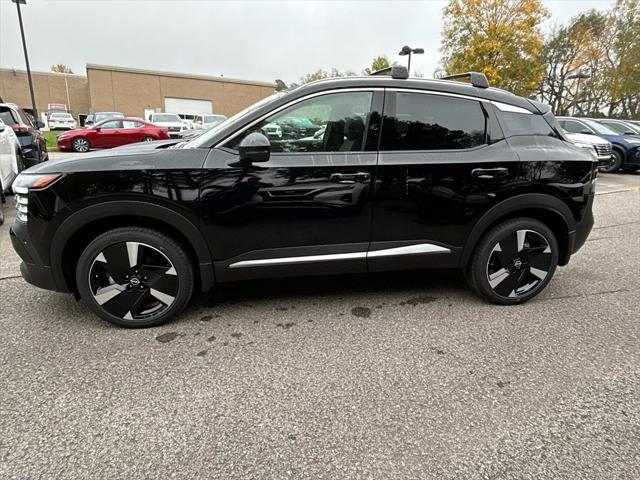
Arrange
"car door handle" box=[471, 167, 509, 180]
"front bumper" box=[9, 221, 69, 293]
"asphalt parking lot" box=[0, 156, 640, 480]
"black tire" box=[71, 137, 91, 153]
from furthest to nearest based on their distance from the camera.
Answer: "black tire" box=[71, 137, 91, 153], "car door handle" box=[471, 167, 509, 180], "front bumper" box=[9, 221, 69, 293], "asphalt parking lot" box=[0, 156, 640, 480]

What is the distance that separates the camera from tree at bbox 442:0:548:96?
72.7ft

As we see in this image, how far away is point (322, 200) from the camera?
2934mm

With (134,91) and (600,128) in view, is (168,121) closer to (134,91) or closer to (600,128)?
(600,128)

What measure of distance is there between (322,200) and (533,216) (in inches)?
70.6

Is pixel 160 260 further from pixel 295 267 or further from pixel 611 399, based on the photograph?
pixel 611 399

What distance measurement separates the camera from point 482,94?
3223mm

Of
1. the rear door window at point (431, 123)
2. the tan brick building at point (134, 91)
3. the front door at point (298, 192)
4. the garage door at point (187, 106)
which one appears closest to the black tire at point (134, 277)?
the front door at point (298, 192)

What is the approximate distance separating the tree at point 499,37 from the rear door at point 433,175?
22.1m

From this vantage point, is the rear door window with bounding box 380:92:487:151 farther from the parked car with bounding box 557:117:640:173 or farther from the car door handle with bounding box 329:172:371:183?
the parked car with bounding box 557:117:640:173

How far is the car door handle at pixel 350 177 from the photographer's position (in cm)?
291

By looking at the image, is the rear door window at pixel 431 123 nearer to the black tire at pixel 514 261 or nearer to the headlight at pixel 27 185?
the black tire at pixel 514 261

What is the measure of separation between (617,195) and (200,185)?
9558mm

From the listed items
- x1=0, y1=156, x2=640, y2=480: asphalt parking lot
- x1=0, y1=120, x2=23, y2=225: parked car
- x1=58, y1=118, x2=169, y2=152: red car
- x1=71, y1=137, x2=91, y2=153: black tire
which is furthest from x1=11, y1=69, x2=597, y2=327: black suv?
x1=71, y1=137, x2=91, y2=153: black tire

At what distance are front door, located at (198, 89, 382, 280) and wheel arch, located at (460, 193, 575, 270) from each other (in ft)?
2.91
